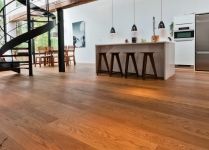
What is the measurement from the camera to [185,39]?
271 inches

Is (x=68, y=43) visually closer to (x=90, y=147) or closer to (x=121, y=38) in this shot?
(x=121, y=38)

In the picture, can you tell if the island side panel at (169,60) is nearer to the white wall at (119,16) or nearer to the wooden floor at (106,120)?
the wooden floor at (106,120)

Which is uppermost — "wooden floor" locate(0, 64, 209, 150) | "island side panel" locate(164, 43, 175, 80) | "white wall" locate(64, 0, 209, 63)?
"white wall" locate(64, 0, 209, 63)

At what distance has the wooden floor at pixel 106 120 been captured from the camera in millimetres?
1832

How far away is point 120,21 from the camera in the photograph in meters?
9.09

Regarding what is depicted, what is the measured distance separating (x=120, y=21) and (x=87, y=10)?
7.25 ft

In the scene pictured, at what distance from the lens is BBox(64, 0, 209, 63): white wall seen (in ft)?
24.2

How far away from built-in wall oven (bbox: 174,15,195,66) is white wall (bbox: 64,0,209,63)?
0.52m

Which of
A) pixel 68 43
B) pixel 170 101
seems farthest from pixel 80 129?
pixel 68 43

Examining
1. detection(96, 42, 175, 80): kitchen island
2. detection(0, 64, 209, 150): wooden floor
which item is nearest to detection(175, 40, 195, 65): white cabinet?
detection(96, 42, 175, 80): kitchen island

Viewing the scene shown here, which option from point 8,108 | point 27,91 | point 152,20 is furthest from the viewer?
point 152,20

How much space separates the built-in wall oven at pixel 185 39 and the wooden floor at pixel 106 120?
10.9 feet

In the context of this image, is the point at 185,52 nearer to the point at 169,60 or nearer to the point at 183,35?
the point at 183,35

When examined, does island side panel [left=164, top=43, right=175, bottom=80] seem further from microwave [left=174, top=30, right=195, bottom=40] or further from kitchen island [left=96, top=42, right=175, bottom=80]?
microwave [left=174, top=30, right=195, bottom=40]
